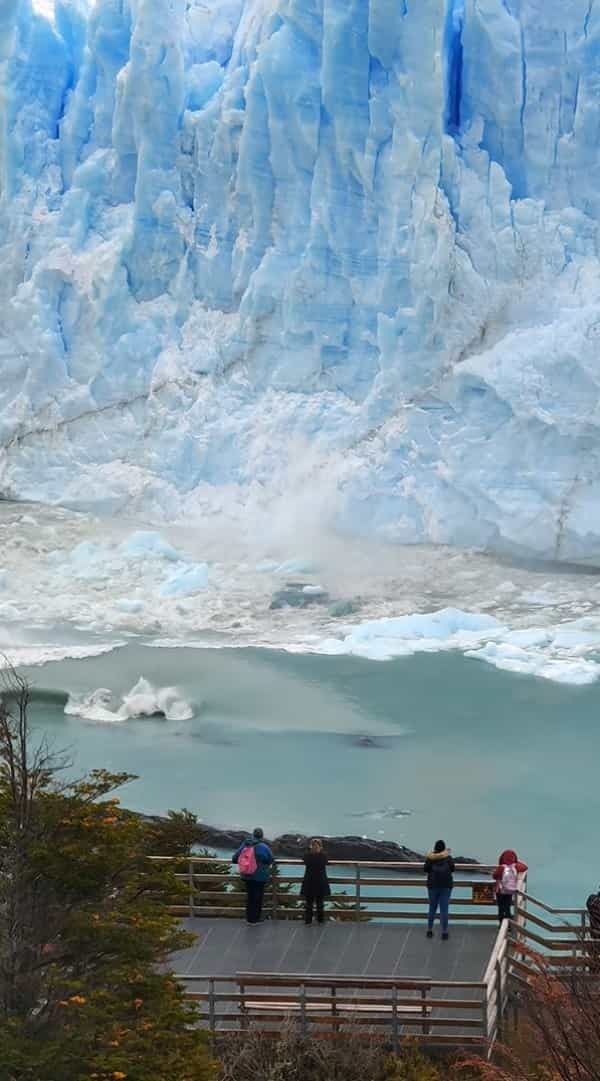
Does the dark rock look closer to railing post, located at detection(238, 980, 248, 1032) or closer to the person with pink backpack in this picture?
the person with pink backpack

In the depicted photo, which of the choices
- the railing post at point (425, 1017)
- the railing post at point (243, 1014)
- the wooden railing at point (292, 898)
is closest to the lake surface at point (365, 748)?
the wooden railing at point (292, 898)

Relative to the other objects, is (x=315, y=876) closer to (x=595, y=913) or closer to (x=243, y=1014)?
(x=243, y=1014)

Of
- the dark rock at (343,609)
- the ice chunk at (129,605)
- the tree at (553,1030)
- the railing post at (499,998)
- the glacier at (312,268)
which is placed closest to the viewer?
the tree at (553,1030)

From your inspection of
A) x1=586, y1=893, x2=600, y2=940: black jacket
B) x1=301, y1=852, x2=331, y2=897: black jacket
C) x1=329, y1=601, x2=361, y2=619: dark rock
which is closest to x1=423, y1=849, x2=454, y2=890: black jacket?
x1=301, y1=852, x2=331, y2=897: black jacket

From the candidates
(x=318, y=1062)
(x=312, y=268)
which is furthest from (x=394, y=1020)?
(x=312, y=268)

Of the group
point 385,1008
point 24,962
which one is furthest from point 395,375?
point 24,962

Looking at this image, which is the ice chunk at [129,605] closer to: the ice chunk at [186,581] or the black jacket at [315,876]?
the ice chunk at [186,581]

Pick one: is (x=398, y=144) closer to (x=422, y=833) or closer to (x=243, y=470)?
(x=243, y=470)
